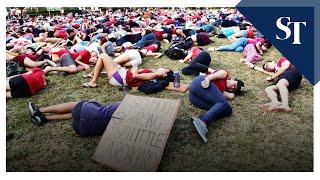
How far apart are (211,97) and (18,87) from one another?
310 cm

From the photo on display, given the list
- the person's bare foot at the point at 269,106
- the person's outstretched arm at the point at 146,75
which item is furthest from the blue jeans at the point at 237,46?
the person's bare foot at the point at 269,106

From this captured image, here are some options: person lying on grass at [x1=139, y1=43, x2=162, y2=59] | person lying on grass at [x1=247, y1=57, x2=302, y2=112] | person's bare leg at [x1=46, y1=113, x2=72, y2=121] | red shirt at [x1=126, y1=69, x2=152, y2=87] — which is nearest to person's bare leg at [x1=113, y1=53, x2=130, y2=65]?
red shirt at [x1=126, y1=69, x2=152, y2=87]

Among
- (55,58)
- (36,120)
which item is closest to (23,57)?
(55,58)

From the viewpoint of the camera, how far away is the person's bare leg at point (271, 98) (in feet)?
16.3

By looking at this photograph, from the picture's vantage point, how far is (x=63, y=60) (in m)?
7.32

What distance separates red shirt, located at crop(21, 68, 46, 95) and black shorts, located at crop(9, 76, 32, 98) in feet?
0.21

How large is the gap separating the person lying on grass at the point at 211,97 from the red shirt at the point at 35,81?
263cm

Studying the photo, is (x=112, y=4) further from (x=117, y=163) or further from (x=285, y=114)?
(x=285, y=114)

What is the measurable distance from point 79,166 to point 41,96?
96.2 inches

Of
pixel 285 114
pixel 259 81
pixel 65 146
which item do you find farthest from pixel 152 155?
pixel 259 81

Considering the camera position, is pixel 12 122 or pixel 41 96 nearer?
pixel 12 122

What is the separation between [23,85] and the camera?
18.4ft

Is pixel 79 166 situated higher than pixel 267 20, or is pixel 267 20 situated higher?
pixel 267 20

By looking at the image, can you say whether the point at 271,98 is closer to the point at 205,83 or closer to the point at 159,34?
the point at 205,83
